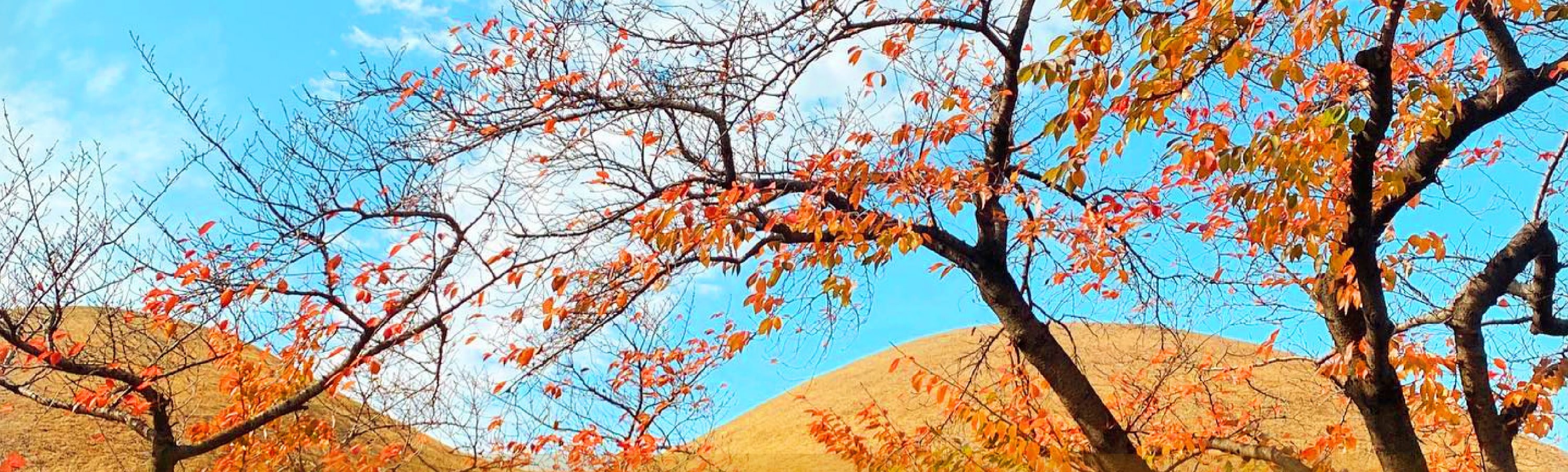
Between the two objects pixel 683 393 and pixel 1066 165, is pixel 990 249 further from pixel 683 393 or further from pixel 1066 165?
pixel 683 393

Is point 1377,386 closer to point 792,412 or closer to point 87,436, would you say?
point 87,436

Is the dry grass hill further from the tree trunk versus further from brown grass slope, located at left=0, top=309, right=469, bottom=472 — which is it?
the tree trunk

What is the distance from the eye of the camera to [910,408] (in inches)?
1066

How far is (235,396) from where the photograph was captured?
A: 34.0 feet

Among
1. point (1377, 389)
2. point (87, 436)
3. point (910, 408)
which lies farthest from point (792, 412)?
point (1377, 389)

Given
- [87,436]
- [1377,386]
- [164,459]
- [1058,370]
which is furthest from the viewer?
[87,436]

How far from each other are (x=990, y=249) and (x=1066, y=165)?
141 inches

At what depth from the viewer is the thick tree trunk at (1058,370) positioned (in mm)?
7965

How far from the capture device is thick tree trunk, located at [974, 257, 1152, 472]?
26.1 ft

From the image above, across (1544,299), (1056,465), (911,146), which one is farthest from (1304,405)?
(911,146)

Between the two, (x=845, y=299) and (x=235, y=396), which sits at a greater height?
(x=235, y=396)

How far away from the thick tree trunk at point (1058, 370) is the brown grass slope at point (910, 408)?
7492mm


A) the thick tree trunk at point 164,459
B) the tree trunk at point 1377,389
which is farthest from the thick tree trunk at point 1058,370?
the thick tree trunk at point 164,459

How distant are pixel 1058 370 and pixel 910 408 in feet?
64.1
